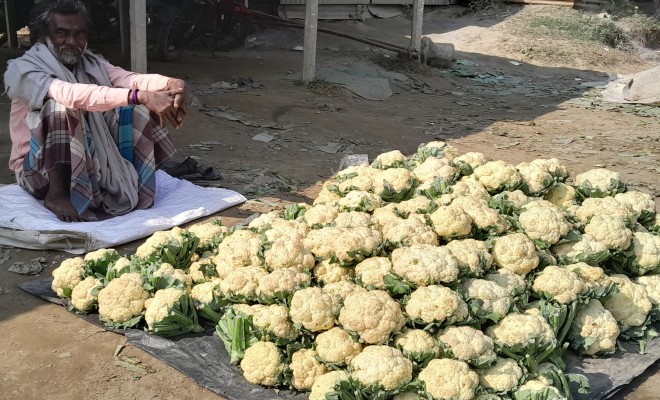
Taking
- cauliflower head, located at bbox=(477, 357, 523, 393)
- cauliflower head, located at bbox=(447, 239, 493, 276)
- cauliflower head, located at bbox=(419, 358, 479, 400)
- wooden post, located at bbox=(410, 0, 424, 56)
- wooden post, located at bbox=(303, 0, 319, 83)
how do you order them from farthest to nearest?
wooden post, located at bbox=(410, 0, 424, 56), wooden post, located at bbox=(303, 0, 319, 83), cauliflower head, located at bbox=(447, 239, 493, 276), cauliflower head, located at bbox=(477, 357, 523, 393), cauliflower head, located at bbox=(419, 358, 479, 400)

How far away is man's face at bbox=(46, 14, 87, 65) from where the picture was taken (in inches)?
169

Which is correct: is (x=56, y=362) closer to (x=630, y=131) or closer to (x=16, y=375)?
(x=16, y=375)

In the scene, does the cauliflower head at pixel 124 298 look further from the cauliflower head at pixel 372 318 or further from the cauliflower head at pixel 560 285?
the cauliflower head at pixel 560 285

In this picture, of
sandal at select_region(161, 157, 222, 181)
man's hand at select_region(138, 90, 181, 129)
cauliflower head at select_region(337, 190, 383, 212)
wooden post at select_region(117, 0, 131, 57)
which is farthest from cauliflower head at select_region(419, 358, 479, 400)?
wooden post at select_region(117, 0, 131, 57)

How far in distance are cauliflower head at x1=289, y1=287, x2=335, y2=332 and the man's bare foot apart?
2250 mm

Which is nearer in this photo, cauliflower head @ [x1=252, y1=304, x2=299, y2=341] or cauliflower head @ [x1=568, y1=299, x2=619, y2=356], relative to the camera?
cauliflower head @ [x1=252, y1=304, x2=299, y2=341]

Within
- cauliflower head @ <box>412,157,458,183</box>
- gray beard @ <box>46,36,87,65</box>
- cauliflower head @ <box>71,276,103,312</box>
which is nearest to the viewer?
cauliflower head @ <box>71,276,103,312</box>

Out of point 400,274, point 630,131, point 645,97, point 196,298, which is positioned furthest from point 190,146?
point 645,97

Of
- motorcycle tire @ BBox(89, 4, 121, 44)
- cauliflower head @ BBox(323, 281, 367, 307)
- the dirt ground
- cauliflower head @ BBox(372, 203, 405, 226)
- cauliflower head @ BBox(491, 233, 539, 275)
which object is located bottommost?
the dirt ground

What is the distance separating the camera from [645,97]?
32.3 feet

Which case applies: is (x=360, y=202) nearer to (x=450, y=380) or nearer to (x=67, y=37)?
(x=450, y=380)

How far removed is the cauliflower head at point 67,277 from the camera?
328 cm

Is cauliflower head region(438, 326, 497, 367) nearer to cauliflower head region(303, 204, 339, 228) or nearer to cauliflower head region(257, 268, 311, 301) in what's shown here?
cauliflower head region(257, 268, 311, 301)

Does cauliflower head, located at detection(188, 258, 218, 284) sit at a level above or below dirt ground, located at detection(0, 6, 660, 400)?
above
